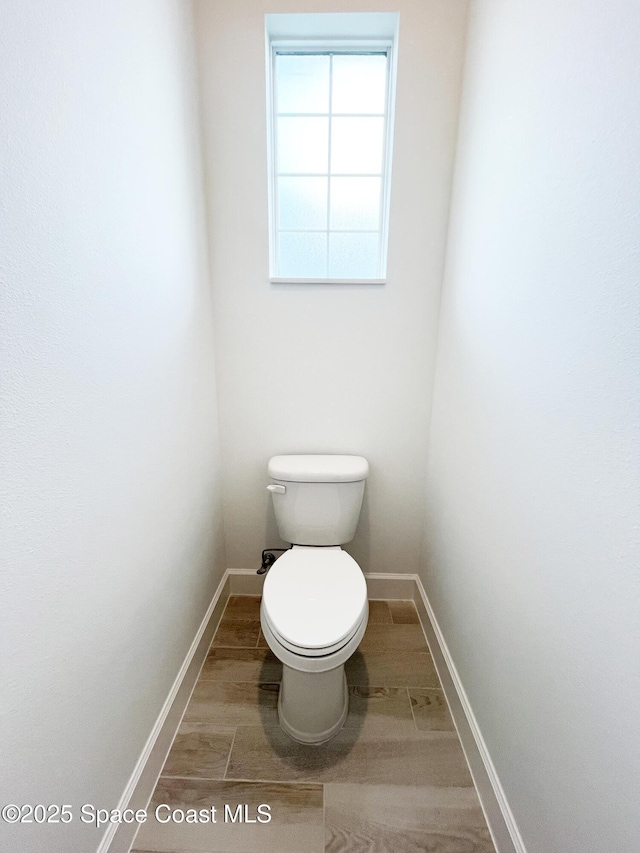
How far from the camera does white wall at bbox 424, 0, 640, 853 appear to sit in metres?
0.61

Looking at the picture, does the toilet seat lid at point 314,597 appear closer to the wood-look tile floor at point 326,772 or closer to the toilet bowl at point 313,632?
the toilet bowl at point 313,632

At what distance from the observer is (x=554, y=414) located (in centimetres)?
77

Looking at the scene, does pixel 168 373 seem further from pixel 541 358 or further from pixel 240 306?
pixel 541 358

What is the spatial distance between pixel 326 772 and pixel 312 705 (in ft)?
0.57

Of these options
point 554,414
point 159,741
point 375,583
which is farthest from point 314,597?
point 554,414

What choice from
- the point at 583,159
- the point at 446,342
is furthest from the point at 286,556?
the point at 583,159

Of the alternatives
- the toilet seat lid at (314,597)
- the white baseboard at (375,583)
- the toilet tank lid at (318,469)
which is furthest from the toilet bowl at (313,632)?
the white baseboard at (375,583)

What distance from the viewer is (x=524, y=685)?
0.88 m

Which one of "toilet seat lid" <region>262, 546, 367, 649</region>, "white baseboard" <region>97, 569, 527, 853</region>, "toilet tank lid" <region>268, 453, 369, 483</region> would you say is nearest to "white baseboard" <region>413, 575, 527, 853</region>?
"white baseboard" <region>97, 569, 527, 853</region>

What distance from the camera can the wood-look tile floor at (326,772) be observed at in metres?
0.98

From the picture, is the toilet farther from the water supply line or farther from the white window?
the white window

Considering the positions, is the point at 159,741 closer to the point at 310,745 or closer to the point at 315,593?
the point at 310,745

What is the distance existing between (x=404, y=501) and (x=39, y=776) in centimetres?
140

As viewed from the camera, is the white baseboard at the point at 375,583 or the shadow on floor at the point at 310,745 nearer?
the shadow on floor at the point at 310,745
